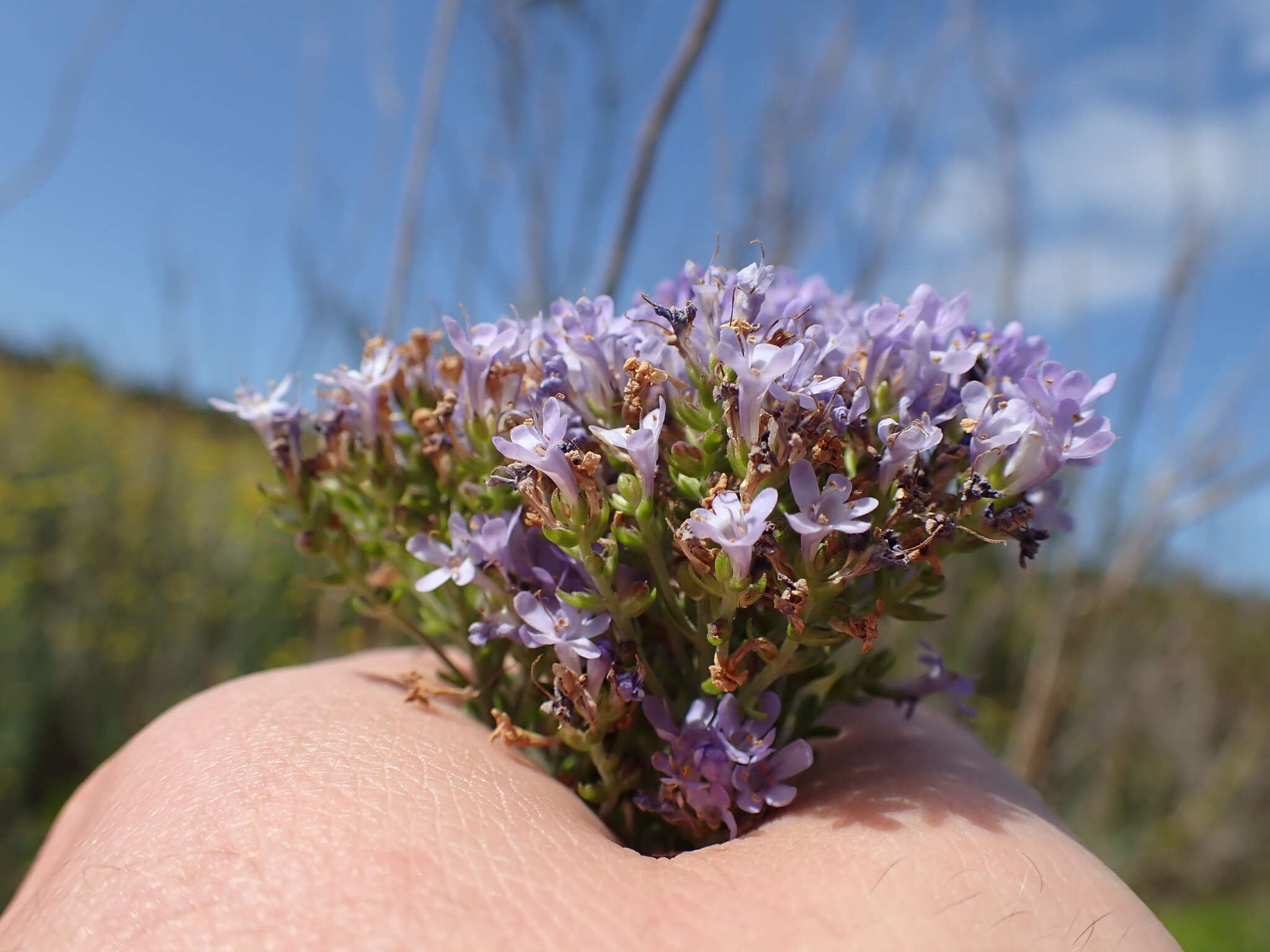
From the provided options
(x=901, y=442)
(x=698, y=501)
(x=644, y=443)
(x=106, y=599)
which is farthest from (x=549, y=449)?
(x=106, y=599)

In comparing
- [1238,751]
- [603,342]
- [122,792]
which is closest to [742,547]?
[603,342]

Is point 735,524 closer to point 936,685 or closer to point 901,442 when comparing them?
point 901,442

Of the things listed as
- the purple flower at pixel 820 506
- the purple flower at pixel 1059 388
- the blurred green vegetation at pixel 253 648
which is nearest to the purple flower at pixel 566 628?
the purple flower at pixel 820 506

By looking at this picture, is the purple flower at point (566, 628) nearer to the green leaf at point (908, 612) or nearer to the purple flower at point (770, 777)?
the purple flower at point (770, 777)

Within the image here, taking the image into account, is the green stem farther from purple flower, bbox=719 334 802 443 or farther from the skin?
purple flower, bbox=719 334 802 443

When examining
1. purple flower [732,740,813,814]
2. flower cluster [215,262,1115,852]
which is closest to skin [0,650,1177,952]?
purple flower [732,740,813,814]

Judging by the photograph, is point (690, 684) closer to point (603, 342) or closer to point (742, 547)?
point (742, 547)
